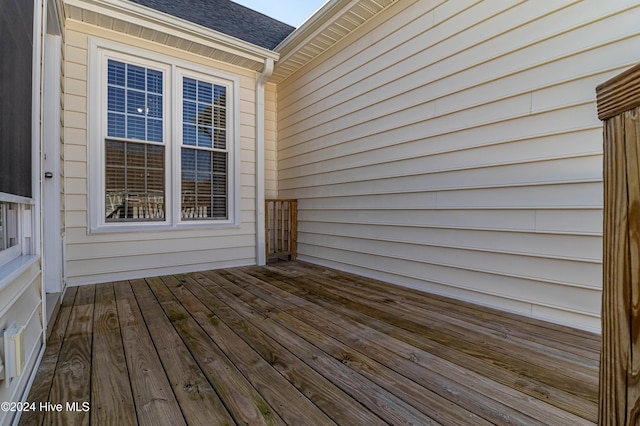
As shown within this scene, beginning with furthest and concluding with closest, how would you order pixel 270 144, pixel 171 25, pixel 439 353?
pixel 270 144 → pixel 171 25 → pixel 439 353

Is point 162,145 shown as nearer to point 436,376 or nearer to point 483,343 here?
point 436,376

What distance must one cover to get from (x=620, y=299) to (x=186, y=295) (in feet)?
9.60

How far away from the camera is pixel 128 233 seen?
10.9 feet

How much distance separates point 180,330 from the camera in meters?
1.99

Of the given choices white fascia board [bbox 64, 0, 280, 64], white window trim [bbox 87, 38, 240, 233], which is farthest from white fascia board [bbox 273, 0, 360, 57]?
white window trim [bbox 87, 38, 240, 233]

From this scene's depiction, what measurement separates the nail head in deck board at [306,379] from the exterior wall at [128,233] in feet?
5.75

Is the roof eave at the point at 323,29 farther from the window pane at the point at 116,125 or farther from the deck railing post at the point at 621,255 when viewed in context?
the deck railing post at the point at 621,255

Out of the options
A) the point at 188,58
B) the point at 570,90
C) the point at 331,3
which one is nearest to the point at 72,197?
the point at 188,58

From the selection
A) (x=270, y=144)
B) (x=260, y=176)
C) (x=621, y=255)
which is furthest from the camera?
(x=270, y=144)

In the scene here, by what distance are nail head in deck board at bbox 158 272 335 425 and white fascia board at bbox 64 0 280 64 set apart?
307 centimetres

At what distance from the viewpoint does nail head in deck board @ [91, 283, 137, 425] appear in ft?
3.88

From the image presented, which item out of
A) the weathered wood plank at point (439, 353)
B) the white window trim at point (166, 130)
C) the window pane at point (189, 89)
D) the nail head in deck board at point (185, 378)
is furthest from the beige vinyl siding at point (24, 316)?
the window pane at point (189, 89)

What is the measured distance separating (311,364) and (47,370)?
1306 millimetres

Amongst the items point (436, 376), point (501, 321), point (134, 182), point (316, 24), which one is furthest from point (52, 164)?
point (501, 321)
